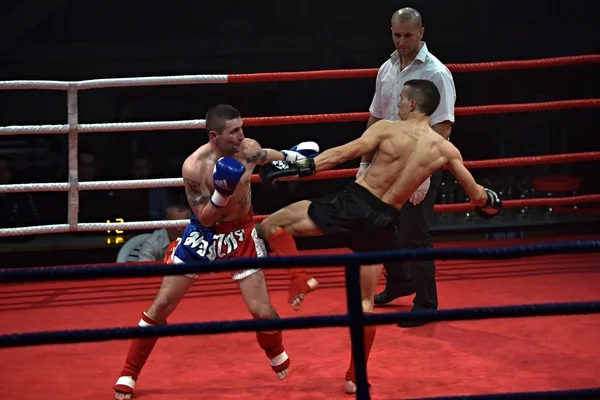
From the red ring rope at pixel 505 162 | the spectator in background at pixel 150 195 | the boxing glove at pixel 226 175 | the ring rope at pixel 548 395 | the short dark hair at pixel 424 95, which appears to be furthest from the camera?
the spectator in background at pixel 150 195

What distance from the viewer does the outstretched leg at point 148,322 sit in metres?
3.35

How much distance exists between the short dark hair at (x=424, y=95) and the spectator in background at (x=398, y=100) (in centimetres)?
47

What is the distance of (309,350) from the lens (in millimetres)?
3840

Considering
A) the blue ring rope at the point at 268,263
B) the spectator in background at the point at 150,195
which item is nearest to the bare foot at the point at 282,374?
the blue ring rope at the point at 268,263

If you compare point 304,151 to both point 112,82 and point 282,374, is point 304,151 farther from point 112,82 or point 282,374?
point 112,82

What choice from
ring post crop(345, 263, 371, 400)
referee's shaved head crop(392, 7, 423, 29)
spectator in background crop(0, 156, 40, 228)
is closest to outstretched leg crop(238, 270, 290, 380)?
ring post crop(345, 263, 371, 400)

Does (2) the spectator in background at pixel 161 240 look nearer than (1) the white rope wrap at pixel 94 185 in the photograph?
No

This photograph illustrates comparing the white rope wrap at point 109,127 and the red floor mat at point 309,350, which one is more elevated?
the white rope wrap at point 109,127

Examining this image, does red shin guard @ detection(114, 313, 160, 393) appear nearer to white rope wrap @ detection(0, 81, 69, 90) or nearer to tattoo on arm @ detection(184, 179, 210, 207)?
tattoo on arm @ detection(184, 179, 210, 207)

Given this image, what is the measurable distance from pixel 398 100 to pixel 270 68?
125 inches

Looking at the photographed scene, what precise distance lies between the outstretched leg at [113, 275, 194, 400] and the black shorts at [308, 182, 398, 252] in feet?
1.71

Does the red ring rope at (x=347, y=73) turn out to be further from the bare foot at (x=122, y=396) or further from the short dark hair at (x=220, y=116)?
the bare foot at (x=122, y=396)

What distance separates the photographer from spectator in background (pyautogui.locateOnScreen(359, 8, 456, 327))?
4.09 metres

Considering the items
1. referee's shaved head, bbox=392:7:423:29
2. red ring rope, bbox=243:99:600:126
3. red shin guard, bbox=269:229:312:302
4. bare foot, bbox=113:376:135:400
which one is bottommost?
bare foot, bbox=113:376:135:400
